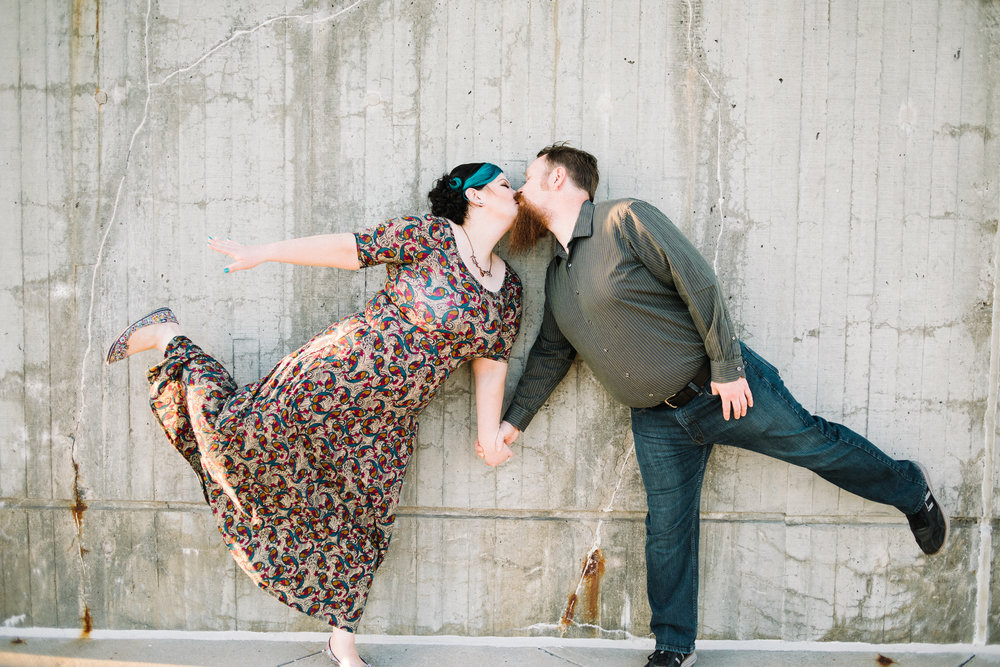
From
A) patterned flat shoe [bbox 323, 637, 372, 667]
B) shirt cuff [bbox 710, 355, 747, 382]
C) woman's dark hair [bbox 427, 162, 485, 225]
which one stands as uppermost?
woman's dark hair [bbox 427, 162, 485, 225]

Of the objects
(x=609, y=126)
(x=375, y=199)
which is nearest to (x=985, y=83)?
(x=609, y=126)

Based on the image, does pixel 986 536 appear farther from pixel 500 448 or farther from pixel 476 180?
pixel 476 180

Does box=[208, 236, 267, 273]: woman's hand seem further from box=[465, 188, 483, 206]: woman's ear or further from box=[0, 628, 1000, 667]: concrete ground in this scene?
box=[0, 628, 1000, 667]: concrete ground

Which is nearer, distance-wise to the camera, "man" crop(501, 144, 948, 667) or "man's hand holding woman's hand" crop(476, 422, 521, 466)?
"man" crop(501, 144, 948, 667)

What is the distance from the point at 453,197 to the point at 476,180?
0.11 meters

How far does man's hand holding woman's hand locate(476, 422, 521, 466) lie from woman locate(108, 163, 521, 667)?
2 cm

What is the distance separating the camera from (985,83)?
2.72m

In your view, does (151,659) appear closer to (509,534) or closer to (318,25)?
(509,534)

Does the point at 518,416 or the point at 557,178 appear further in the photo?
the point at 518,416

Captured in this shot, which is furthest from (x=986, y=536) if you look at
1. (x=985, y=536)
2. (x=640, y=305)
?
(x=640, y=305)

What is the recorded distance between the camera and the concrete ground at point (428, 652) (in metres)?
2.71

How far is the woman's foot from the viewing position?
8.48 ft

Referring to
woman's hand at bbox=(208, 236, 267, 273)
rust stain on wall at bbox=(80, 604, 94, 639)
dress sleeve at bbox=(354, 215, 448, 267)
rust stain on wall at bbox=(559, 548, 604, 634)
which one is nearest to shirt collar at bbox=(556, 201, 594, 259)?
dress sleeve at bbox=(354, 215, 448, 267)

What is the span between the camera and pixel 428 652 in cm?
277
